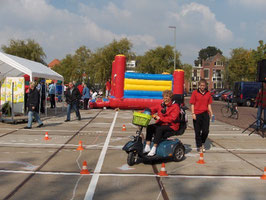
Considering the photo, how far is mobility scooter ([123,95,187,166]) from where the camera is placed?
6.40 meters

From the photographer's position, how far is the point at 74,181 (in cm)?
541

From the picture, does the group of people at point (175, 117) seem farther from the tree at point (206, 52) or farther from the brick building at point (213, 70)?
the tree at point (206, 52)

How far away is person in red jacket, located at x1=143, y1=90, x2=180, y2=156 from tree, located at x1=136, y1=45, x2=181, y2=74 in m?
53.4

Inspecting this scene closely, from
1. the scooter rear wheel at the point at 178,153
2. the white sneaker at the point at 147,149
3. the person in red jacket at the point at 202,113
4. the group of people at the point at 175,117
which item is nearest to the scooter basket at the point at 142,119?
the group of people at the point at 175,117

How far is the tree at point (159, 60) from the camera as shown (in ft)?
197

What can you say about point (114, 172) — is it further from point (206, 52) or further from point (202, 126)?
point (206, 52)

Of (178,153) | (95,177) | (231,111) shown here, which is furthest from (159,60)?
(95,177)

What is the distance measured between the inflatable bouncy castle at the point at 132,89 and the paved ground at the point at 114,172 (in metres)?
12.1

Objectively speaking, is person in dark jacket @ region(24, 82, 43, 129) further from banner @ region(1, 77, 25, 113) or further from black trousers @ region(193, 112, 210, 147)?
black trousers @ region(193, 112, 210, 147)

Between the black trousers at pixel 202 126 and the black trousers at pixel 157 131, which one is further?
the black trousers at pixel 202 126

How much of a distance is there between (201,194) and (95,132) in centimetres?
682

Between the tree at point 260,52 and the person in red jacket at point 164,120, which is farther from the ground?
the tree at point 260,52

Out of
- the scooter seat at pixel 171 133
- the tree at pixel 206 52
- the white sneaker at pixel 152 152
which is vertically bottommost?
the white sneaker at pixel 152 152

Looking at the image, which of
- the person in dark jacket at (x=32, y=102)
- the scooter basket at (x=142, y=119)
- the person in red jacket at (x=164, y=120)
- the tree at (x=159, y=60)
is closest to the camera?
the scooter basket at (x=142, y=119)
